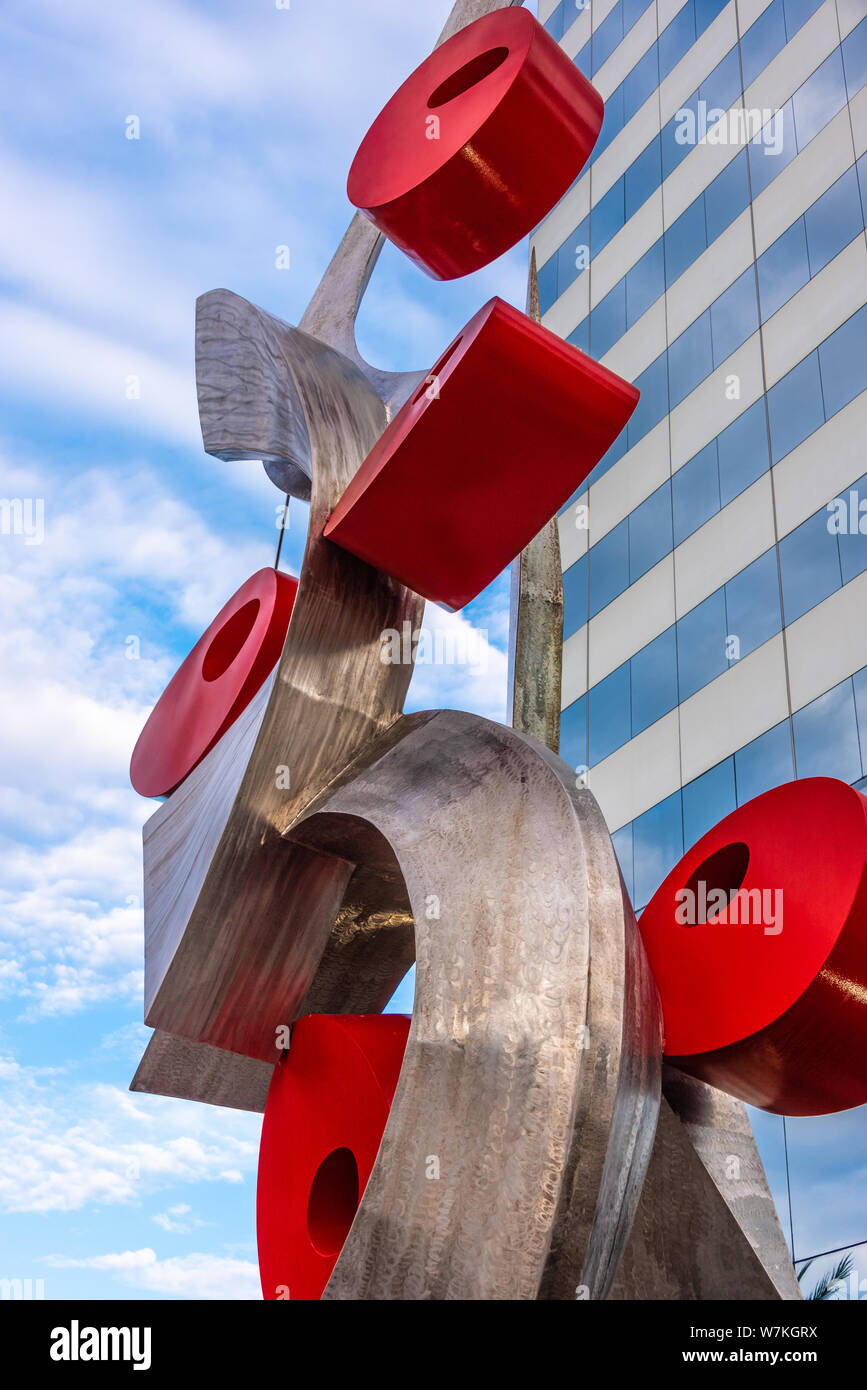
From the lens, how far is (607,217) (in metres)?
25.9

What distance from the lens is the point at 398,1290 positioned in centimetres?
471

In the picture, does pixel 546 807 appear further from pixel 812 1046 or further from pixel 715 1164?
pixel 715 1164

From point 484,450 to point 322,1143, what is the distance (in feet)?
10.6

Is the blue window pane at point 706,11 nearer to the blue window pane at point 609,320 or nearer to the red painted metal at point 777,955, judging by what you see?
the blue window pane at point 609,320

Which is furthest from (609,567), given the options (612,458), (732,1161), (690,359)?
(732,1161)

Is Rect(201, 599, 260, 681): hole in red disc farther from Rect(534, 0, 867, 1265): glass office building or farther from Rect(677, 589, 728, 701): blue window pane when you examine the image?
Rect(677, 589, 728, 701): blue window pane

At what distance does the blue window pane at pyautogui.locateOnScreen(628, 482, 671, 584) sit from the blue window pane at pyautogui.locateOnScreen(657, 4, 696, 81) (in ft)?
29.2

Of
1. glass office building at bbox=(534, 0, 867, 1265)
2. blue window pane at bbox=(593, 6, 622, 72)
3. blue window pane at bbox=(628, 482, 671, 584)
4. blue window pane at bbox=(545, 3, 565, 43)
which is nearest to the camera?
glass office building at bbox=(534, 0, 867, 1265)

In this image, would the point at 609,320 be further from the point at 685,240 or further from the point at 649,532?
the point at 649,532

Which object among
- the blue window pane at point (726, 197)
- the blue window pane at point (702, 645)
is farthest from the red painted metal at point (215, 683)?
the blue window pane at point (726, 197)

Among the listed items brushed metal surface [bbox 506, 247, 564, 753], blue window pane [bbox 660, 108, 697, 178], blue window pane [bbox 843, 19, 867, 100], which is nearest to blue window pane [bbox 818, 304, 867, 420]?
blue window pane [bbox 843, 19, 867, 100]

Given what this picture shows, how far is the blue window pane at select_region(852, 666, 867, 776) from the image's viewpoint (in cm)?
1566
